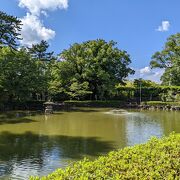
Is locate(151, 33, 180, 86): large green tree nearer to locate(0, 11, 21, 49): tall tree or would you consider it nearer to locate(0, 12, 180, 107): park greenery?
locate(0, 12, 180, 107): park greenery

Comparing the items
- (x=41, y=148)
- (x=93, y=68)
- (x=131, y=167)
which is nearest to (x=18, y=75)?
(x=93, y=68)

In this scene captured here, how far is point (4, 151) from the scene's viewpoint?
1324cm

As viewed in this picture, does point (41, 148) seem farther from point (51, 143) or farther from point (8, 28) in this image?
point (8, 28)

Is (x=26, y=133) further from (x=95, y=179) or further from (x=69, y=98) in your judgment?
(x=69, y=98)

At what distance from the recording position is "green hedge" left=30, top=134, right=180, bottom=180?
4449 mm

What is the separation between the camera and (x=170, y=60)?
54.4 m

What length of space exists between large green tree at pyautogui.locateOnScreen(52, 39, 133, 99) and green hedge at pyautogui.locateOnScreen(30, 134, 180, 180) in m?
37.7

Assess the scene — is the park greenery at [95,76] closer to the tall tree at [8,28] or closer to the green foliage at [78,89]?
the green foliage at [78,89]

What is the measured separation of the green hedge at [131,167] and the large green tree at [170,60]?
156 feet

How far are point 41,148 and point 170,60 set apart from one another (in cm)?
4410

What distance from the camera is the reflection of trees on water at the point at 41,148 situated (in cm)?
1170

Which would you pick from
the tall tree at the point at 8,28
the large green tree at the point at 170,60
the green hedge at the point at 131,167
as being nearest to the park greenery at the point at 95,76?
the large green tree at the point at 170,60

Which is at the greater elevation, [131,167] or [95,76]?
[95,76]

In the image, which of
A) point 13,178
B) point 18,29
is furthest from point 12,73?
point 13,178
